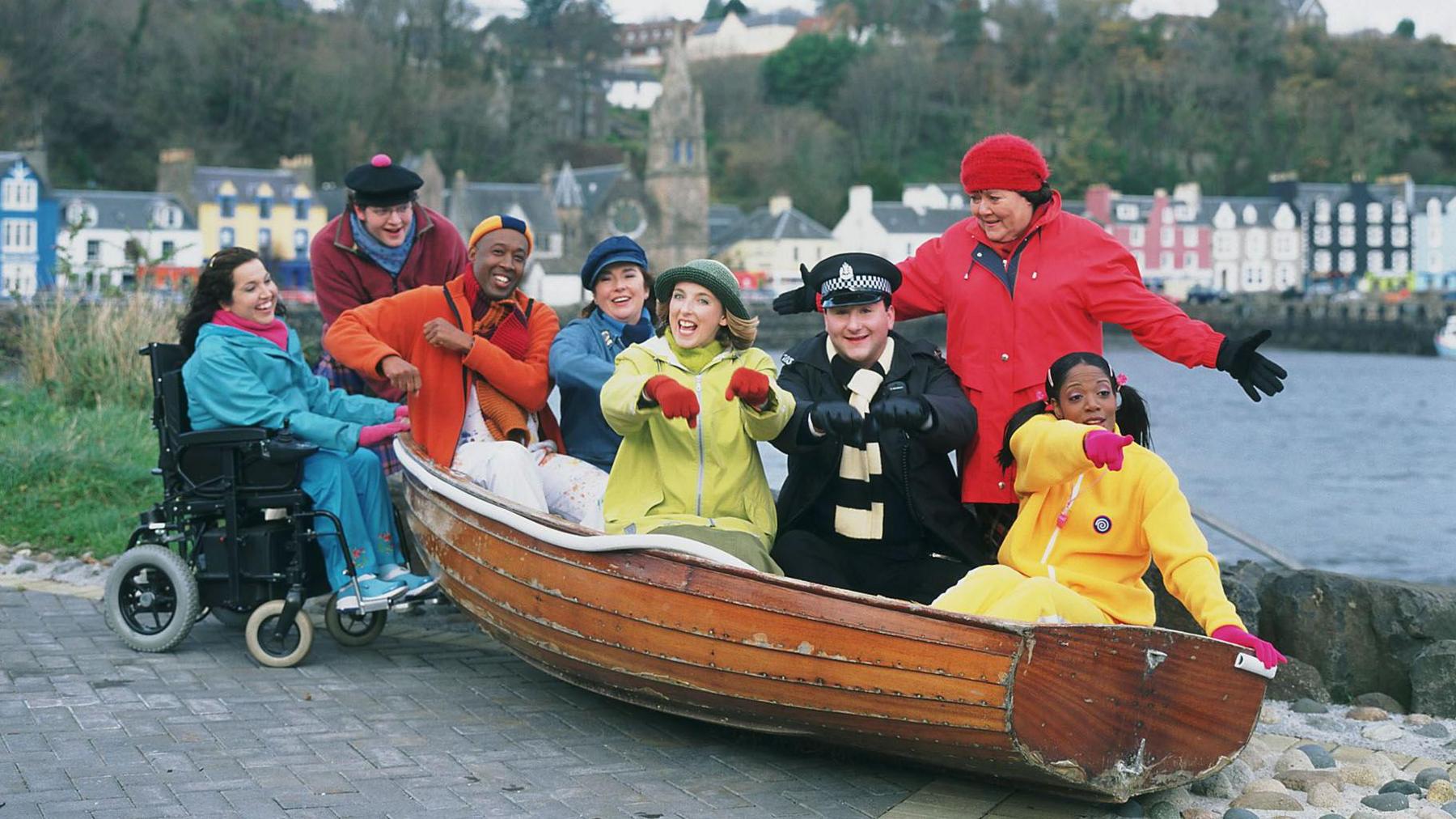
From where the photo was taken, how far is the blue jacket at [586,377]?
6.25 m

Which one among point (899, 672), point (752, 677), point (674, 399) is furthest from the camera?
point (674, 399)

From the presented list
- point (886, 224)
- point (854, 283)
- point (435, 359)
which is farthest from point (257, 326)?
point (886, 224)

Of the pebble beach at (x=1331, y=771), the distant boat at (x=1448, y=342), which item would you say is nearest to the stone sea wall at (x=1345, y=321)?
the distant boat at (x=1448, y=342)

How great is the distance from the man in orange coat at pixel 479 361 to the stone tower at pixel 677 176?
271 feet

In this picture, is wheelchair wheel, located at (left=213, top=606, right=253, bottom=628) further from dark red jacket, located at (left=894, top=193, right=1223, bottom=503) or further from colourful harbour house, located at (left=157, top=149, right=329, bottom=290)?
colourful harbour house, located at (left=157, top=149, right=329, bottom=290)

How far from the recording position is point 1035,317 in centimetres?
545

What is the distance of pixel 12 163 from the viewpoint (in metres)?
55.5

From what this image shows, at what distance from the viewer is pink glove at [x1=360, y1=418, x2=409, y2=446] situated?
21.1 ft

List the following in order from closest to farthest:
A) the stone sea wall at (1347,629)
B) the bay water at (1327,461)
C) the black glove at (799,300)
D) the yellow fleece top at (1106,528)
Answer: the yellow fleece top at (1106,528) < the black glove at (799,300) < the stone sea wall at (1347,629) < the bay water at (1327,461)

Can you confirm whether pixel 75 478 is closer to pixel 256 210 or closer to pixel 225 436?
pixel 225 436

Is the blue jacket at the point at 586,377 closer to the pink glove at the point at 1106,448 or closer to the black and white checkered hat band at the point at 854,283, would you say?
the black and white checkered hat band at the point at 854,283

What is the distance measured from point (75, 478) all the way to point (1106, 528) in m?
7.44

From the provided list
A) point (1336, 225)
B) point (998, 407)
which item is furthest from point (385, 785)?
point (1336, 225)

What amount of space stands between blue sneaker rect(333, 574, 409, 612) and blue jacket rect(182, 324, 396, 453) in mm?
520
